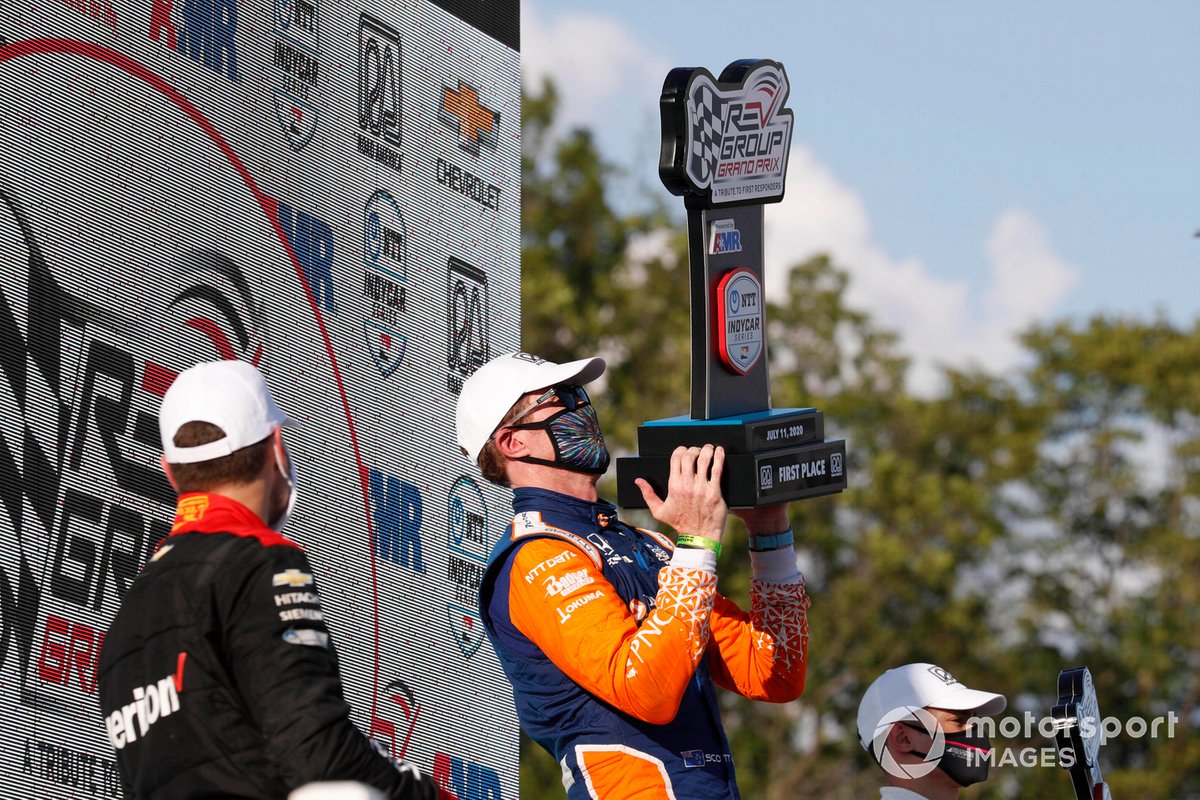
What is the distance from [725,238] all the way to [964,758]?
139 centimetres

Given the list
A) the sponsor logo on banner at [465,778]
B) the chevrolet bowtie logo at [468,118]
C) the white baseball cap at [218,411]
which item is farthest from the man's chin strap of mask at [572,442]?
the chevrolet bowtie logo at [468,118]

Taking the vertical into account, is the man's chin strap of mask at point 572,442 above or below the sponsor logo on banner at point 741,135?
below

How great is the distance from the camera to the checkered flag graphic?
3803mm

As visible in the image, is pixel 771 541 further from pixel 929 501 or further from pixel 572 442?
pixel 929 501

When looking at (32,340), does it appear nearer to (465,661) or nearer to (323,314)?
(323,314)

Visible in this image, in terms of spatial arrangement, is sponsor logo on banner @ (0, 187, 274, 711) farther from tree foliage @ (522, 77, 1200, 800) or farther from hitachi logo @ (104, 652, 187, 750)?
tree foliage @ (522, 77, 1200, 800)

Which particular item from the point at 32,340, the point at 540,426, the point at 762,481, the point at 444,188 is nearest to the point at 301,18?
the point at 444,188

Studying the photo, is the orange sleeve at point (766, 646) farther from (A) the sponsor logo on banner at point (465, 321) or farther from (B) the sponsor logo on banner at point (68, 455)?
(A) the sponsor logo on banner at point (465, 321)

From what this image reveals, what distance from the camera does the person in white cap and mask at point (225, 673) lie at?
99.7 inches

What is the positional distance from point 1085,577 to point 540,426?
1896 centimetres

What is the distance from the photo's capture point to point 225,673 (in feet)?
8.46

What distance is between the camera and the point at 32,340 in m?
3.76

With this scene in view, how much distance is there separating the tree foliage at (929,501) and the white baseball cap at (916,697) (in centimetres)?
1366

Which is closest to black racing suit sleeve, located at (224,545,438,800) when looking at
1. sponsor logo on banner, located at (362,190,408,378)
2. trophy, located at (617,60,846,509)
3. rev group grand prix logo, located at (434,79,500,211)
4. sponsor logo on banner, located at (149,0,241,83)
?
trophy, located at (617,60,846,509)
